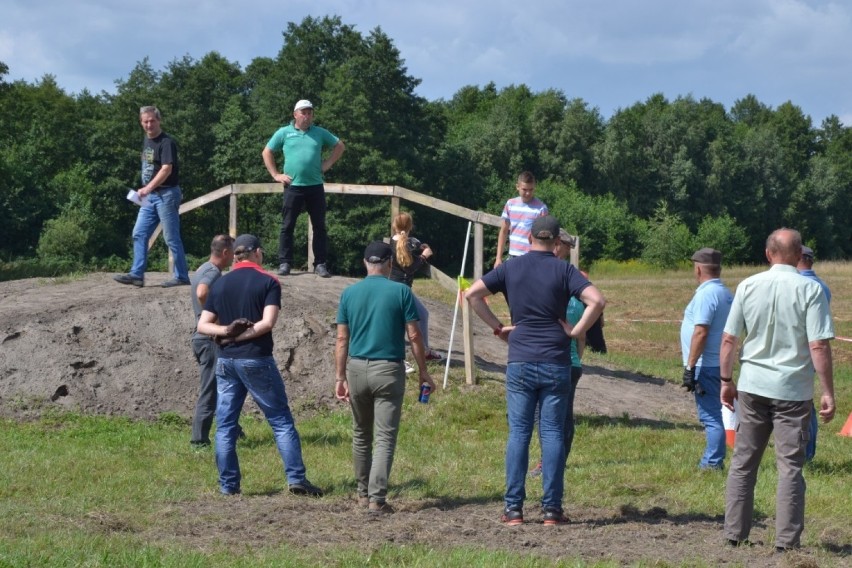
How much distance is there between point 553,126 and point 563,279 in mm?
70728

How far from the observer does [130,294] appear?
13320mm

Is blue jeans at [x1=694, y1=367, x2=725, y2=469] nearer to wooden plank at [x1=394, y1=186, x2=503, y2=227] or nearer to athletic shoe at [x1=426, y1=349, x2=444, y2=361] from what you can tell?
wooden plank at [x1=394, y1=186, x2=503, y2=227]

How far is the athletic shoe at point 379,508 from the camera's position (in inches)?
291

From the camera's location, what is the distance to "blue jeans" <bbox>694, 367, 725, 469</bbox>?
851cm

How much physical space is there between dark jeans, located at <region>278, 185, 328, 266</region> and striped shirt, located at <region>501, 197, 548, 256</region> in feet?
9.95

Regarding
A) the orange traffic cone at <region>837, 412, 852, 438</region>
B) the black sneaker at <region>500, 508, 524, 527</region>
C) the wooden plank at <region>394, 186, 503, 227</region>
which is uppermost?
the wooden plank at <region>394, 186, 503, 227</region>

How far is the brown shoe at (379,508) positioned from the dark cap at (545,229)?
2092mm

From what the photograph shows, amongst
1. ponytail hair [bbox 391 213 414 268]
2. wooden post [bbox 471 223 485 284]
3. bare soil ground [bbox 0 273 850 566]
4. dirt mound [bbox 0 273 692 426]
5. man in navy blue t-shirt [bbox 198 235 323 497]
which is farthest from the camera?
wooden post [bbox 471 223 485 284]

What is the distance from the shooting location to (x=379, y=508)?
743 cm

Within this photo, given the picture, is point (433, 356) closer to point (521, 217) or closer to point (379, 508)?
point (521, 217)

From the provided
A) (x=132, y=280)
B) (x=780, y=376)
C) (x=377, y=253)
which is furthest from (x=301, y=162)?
(x=780, y=376)

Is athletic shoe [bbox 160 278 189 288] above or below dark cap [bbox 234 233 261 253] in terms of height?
below

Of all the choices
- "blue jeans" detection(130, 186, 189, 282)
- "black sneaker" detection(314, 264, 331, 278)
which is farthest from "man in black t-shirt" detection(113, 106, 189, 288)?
"black sneaker" detection(314, 264, 331, 278)

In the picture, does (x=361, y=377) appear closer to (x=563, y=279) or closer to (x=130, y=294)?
(x=563, y=279)
